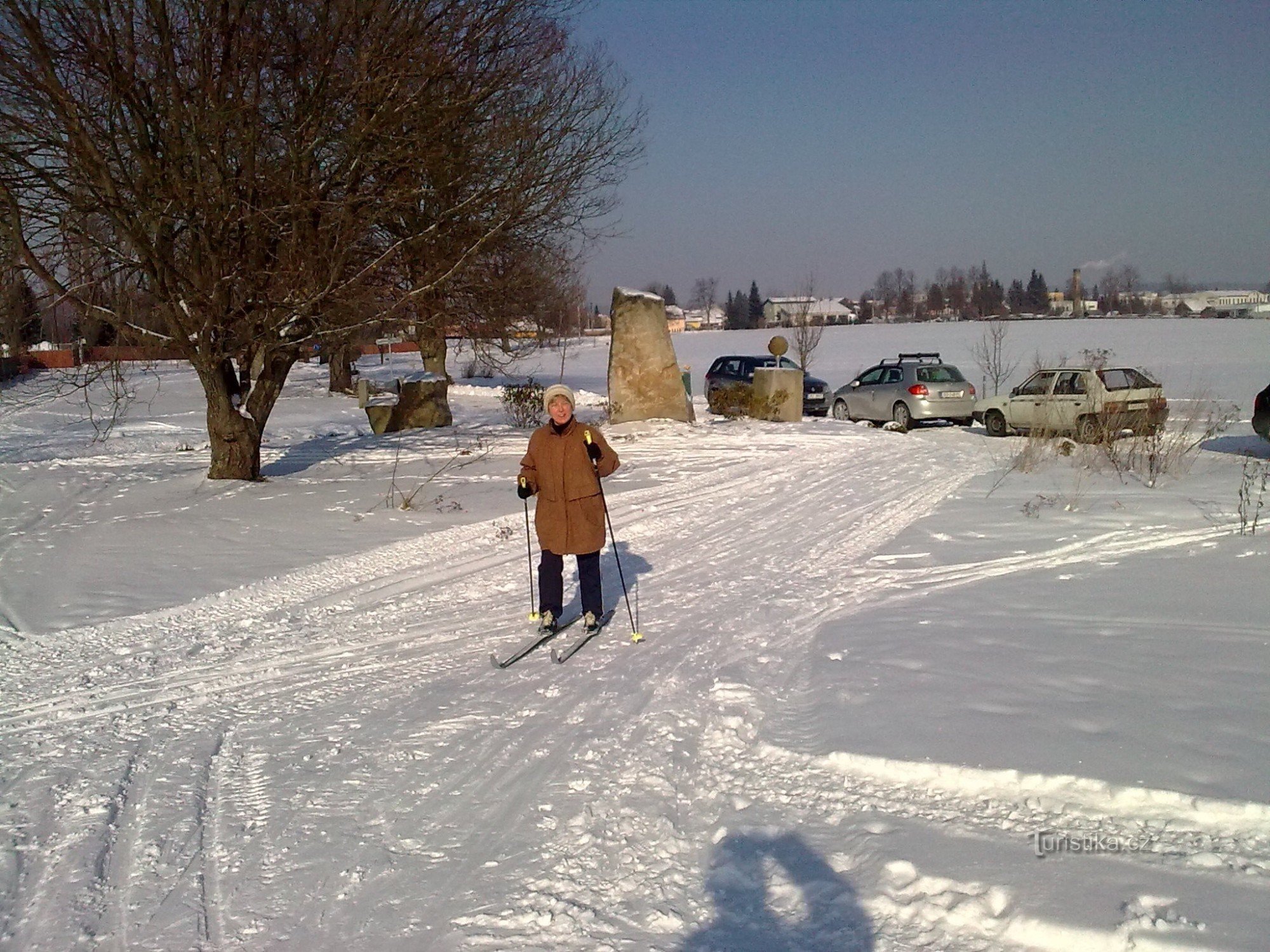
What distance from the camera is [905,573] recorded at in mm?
8422

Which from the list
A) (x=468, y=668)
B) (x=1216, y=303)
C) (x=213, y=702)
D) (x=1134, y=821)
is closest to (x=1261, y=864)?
(x=1134, y=821)

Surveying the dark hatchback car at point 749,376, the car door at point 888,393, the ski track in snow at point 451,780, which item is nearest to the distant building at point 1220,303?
the dark hatchback car at point 749,376

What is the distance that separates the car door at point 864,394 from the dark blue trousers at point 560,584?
16842 mm

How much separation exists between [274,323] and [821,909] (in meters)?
10.8

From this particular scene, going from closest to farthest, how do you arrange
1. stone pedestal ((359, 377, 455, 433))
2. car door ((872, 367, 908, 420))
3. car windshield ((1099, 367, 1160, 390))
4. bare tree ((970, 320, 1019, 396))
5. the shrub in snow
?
car windshield ((1099, 367, 1160, 390)) < stone pedestal ((359, 377, 455, 433)) < the shrub in snow < car door ((872, 367, 908, 420)) < bare tree ((970, 320, 1019, 396))

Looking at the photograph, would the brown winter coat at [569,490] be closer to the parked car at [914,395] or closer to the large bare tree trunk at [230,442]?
the large bare tree trunk at [230,442]

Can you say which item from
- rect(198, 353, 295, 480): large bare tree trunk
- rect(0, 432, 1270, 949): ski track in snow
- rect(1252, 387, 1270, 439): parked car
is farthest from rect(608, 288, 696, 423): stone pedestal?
rect(0, 432, 1270, 949): ski track in snow

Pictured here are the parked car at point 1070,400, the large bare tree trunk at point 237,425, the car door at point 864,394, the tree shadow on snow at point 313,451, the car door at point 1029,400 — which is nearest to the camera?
the large bare tree trunk at point 237,425

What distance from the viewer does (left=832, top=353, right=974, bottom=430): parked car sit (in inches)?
861

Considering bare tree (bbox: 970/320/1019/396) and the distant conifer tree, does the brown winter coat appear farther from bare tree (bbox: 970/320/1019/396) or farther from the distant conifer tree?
the distant conifer tree

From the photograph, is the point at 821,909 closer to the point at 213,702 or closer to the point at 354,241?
the point at 213,702

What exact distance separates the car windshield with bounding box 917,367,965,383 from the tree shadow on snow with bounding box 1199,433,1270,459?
5.40m

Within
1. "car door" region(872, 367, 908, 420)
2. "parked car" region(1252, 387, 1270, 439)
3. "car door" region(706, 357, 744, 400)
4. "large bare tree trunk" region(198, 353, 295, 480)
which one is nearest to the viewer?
"large bare tree trunk" region(198, 353, 295, 480)

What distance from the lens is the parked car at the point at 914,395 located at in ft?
71.8
